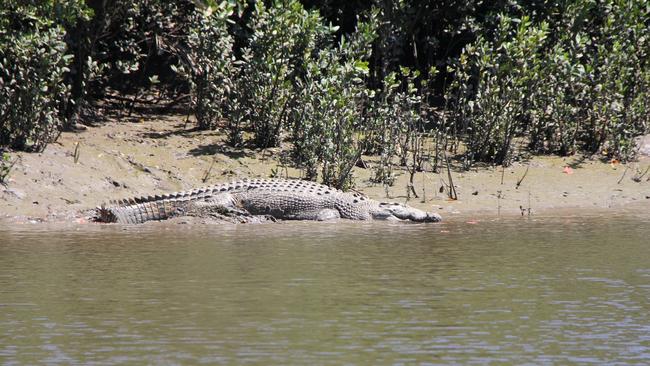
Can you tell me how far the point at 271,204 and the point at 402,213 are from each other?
1489mm

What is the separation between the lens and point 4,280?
8062mm

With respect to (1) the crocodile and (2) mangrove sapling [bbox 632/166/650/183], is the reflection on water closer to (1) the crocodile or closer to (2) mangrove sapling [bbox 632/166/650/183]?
(1) the crocodile

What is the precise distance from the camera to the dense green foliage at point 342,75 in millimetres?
13219

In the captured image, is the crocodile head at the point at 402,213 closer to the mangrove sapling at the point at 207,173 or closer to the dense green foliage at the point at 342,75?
the dense green foliage at the point at 342,75

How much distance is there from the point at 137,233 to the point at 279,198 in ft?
6.34

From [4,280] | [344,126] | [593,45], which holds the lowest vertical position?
[4,280]

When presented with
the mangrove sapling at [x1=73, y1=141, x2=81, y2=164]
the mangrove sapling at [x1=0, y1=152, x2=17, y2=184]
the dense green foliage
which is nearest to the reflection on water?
the mangrove sapling at [x1=0, y1=152, x2=17, y2=184]

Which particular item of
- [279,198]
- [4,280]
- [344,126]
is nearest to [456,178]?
[344,126]

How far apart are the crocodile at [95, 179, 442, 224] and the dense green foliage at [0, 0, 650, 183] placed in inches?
38.4

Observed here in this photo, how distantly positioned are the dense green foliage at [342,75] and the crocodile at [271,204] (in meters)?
0.98

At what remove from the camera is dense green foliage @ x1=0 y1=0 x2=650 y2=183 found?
520 inches

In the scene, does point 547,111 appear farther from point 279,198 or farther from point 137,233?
point 137,233

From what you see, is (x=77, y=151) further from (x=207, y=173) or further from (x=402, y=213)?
(x=402, y=213)

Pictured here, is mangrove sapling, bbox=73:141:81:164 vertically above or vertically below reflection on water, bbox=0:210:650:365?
above
